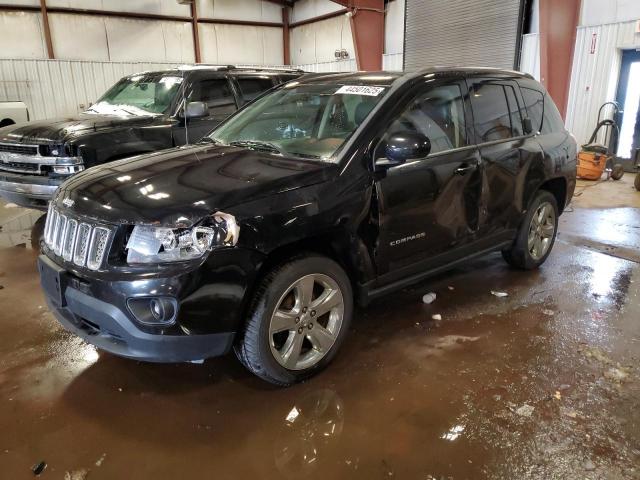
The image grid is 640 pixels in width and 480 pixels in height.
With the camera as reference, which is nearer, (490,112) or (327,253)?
(327,253)

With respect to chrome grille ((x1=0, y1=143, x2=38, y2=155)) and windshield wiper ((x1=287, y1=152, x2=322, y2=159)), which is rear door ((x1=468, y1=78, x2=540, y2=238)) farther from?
chrome grille ((x1=0, y1=143, x2=38, y2=155))

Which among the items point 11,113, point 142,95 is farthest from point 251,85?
point 11,113

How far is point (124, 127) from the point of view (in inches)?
208

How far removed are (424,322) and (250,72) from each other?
428 cm

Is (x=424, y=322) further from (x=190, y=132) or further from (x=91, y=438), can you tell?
(x=190, y=132)

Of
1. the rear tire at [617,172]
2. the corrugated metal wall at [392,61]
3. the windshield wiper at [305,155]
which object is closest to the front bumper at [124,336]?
the windshield wiper at [305,155]

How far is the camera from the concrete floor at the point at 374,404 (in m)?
2.18

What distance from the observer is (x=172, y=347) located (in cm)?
224

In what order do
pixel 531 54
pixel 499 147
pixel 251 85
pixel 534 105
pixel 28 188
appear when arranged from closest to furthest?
pixel 499 147 → pixel 534 105 → pixel 28 188 → pixel 251 85 → pixel 531 54

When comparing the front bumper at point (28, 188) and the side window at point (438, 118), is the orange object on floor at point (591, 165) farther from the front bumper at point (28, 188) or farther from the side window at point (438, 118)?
the front bumper at point (28, 188)

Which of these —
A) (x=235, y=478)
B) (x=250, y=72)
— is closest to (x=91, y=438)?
(x=235, y=478)

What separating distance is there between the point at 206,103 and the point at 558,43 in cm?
758

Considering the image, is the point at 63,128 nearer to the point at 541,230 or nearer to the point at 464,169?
the point at 464,169

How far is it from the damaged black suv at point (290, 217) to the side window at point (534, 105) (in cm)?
21
